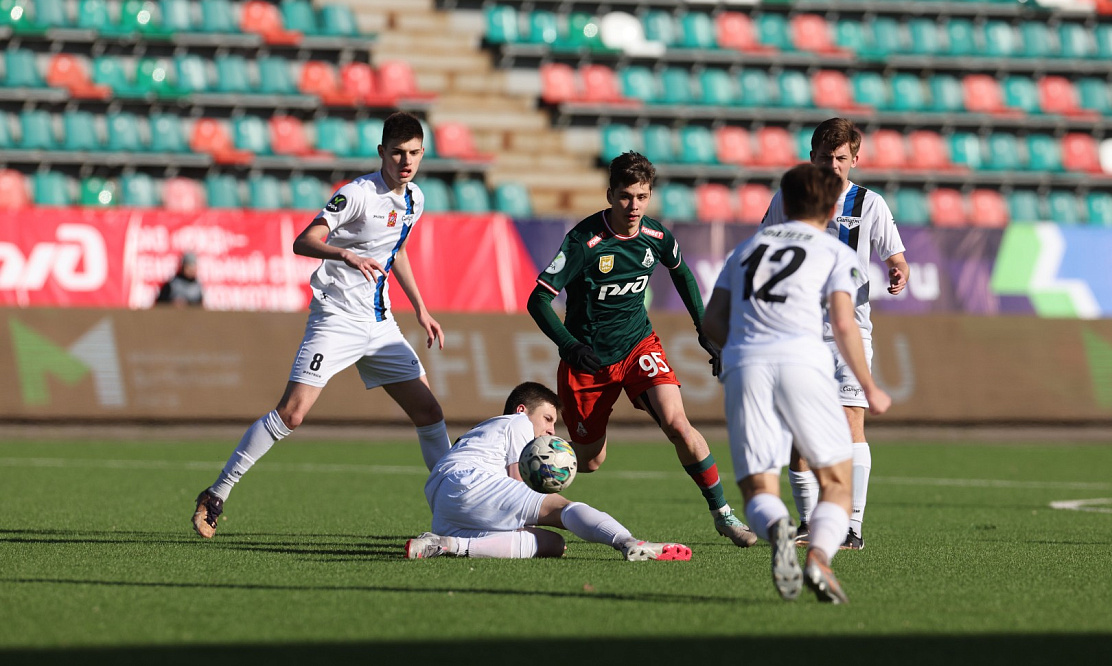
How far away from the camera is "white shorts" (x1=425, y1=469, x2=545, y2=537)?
691 centimetres

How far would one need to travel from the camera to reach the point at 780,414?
5.53 meters

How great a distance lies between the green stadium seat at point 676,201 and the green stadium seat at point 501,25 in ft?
14.1

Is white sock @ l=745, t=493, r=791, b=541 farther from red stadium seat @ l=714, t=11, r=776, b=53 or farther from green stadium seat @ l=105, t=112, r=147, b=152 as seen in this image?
red stadium seat @ l=714, t=11, r=776, b=53

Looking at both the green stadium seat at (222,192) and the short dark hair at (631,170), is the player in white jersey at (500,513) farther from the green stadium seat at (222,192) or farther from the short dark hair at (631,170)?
the green stadium seat at (222,192)

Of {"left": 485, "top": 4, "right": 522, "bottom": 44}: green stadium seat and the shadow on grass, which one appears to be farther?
{"left": 485, "top": 4, "right": 522, "bottom": 44}: green stadium seat

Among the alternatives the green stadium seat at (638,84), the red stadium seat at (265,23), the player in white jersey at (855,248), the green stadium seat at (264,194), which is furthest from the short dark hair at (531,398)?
the green stadium seat at (638,84)

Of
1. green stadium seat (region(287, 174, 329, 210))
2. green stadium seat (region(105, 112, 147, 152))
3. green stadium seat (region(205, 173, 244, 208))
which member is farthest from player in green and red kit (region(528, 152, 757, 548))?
green stadium seat (region(105, 112, 147, 152))

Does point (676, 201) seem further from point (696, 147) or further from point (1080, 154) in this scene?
point (1080, 154)

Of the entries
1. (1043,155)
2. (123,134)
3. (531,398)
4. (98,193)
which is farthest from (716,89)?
(531,398)

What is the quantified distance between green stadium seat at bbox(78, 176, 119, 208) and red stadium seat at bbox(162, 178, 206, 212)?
757 millimetres

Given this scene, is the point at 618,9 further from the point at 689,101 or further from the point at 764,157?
the point at 764,157

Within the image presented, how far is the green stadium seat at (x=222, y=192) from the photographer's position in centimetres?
2258

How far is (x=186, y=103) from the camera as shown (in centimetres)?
2373

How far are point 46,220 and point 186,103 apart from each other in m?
5.64
